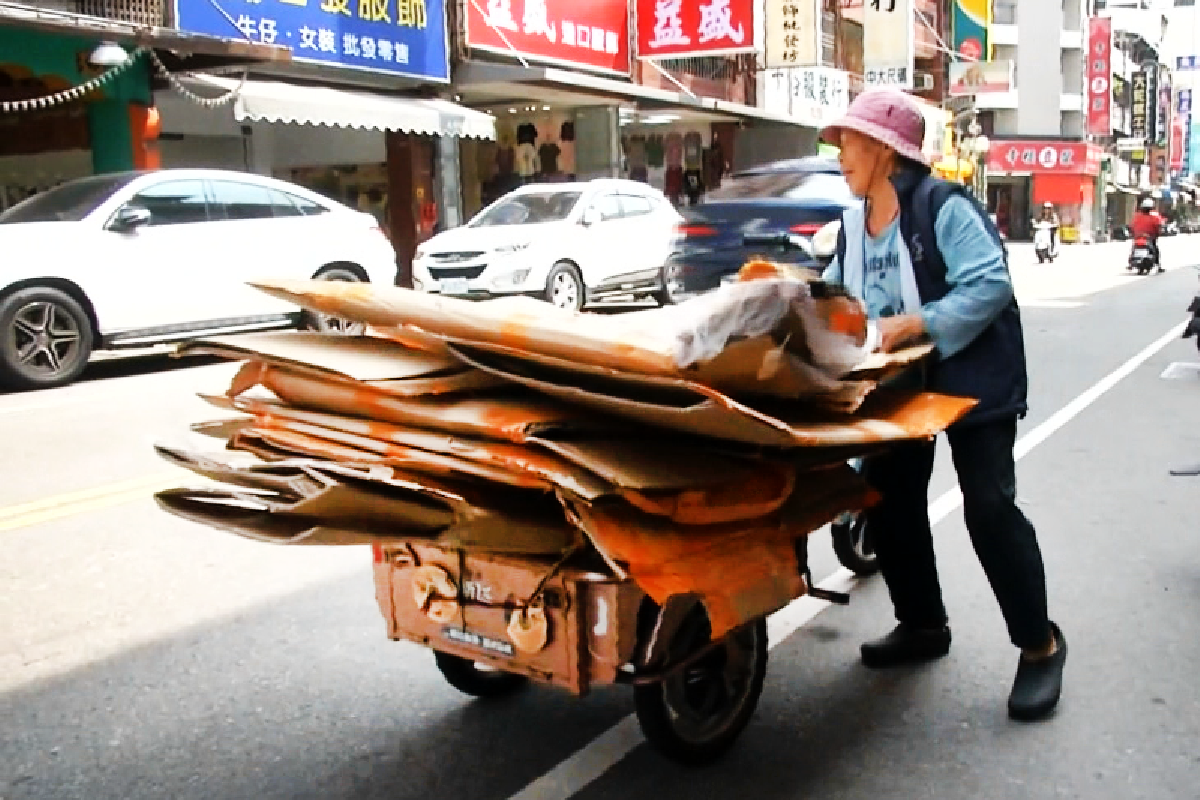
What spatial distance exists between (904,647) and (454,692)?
1.39m

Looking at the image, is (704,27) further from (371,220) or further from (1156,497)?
(1156,497)

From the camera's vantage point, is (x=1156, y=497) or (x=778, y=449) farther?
(x=1156, y=497)

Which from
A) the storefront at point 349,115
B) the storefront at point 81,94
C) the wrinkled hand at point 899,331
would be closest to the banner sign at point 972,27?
the storefront at point 349,115

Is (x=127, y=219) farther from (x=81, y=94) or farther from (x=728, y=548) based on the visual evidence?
(x=728, y=548)

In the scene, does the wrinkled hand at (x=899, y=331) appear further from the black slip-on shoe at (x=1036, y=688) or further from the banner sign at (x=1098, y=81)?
the banner sign at (x=1098, y=81)

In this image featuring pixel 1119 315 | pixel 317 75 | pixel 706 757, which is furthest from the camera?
pixel 317 75

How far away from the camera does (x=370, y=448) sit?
9.02 ft

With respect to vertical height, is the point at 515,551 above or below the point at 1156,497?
above

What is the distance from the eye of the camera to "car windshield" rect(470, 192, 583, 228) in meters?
15.0

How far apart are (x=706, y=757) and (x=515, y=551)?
0.83m

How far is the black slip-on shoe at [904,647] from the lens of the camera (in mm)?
3887

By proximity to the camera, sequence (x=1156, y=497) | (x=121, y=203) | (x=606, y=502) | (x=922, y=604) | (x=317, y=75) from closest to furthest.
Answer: (x=606, y=502), (x=922, y=604), (x=1156, y=497), (x=121, y=203), (x=317, y=75)

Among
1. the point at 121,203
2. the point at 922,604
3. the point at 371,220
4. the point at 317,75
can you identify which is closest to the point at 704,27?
the point at 317,75

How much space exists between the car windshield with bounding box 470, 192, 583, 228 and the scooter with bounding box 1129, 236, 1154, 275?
15517mm
